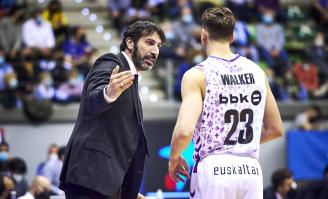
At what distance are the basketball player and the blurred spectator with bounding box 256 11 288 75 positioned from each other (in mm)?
12731

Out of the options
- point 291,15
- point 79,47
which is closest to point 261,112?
point 79,47

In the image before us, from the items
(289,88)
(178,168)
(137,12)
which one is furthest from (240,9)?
(178,168)

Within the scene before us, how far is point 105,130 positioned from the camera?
6148 millimetres

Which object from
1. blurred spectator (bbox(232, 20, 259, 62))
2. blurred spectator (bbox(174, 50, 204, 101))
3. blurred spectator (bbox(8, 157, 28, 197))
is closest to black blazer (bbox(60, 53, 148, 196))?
blurred spectator (bbox(8, 157, 28, 197))

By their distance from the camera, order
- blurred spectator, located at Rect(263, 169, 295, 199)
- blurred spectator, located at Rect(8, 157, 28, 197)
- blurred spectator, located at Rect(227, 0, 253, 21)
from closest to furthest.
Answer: blurred spectator, located at Rect(263, 169, 295, 199)
blurred spectator, located at Rect(8, 157, 28, 197)
blurred spectator, located at Rect(227, 0, 253, 21)

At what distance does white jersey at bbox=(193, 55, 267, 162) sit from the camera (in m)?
6.09

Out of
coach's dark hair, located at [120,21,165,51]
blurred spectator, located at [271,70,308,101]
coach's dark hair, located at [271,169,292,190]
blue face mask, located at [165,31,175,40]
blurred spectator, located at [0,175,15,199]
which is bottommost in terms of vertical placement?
coach's dark hair, located at [271,169,292,190]

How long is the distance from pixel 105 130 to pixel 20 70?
Result: 11.0 m

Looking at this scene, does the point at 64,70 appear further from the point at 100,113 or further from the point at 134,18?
the point at 100,113

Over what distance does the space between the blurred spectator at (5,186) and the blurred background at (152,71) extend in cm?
269

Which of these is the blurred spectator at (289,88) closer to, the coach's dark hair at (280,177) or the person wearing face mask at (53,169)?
the person wearing face mask at (53,169)

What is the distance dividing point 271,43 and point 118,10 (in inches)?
148

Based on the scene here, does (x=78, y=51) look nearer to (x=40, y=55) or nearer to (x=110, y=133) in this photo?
(x=40, y=55)

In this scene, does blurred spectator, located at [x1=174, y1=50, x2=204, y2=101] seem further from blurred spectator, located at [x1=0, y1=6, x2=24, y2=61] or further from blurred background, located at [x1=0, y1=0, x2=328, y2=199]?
blurred spectator, located at [x1=0, y1=6, x2=24, y2=61]
